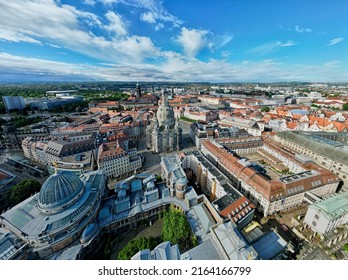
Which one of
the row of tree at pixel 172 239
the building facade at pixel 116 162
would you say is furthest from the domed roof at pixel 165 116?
the row of tree at pixel 172 239

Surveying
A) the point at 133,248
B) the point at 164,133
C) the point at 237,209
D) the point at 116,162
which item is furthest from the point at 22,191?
the point at 237,209

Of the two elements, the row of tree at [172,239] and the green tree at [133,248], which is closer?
the green tree at [133,248]

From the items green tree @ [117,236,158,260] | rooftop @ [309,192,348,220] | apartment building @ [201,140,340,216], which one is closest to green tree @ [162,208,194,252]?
green tree @ [117,236,158,260]

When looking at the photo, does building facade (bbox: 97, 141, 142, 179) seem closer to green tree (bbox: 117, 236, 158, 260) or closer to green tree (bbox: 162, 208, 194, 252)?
green tree (bbox: 162, 208, 194, 252)

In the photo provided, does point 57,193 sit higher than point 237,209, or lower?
higher

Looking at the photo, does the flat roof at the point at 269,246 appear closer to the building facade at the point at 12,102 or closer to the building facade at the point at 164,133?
the building facade at the point at 164,133

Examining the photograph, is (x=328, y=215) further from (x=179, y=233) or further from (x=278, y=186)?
(x=179, y=233)
